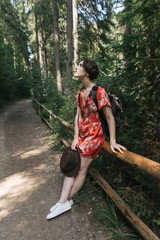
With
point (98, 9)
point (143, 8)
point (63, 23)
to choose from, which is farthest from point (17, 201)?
point (63, 23)

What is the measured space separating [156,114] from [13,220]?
2.82 metres

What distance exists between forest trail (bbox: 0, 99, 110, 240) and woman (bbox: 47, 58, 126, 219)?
214 mm

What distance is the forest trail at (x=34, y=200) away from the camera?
96.0 inches

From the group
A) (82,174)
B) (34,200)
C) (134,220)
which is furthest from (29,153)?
(134,220)

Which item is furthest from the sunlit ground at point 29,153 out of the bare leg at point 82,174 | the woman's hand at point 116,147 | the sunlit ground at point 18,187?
the woman's hand at point 116,147

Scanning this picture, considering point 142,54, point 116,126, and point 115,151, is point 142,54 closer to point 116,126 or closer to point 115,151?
point 116,126

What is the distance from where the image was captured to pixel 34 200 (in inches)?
125

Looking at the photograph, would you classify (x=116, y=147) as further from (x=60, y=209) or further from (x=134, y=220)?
(x=60, y=209)

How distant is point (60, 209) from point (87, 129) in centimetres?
135

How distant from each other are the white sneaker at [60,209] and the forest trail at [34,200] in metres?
0.10

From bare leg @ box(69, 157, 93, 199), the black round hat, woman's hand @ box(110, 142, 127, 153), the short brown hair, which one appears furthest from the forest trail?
the short brown hair

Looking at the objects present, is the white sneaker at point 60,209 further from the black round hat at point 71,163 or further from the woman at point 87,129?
the black round hat at point 71,163

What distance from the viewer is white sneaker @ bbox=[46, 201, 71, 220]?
2.64 meters

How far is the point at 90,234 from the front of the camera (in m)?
2.35
